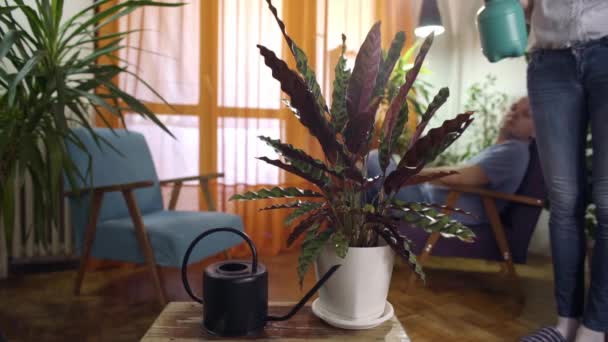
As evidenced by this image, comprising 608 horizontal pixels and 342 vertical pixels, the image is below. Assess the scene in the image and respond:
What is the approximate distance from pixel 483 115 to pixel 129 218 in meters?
2.46

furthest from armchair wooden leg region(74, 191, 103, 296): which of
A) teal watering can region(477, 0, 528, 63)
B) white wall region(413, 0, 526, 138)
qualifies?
white wall region(413, 0, 526, 138)

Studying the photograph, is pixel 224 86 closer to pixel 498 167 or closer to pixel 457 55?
pixel 498 167

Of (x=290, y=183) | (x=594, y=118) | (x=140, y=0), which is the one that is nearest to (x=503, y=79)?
(x=290, y=183)

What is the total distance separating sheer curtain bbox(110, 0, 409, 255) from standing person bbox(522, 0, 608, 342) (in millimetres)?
1589

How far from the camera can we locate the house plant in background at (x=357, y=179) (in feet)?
2.39

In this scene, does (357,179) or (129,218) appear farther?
(129,218)

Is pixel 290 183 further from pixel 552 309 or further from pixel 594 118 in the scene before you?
pixel 594 118

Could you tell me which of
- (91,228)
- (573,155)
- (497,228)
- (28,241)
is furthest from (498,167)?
(28,241)

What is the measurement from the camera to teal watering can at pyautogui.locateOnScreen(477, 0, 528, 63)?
46.6 inches

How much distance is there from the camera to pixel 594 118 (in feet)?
4.09

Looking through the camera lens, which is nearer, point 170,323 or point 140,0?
point 170,323

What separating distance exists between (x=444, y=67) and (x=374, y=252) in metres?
2.98

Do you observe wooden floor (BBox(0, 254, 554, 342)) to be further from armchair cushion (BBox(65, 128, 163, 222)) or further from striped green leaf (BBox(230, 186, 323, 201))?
striped green leaf (BBox(230, 186, 323, 201))

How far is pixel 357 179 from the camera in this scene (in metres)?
0.75
